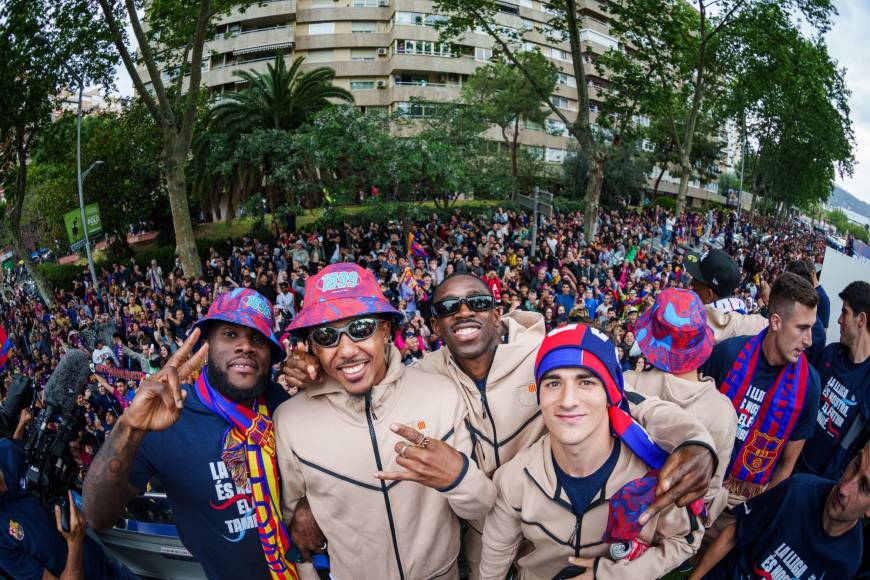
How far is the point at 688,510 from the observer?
1922 millimetres

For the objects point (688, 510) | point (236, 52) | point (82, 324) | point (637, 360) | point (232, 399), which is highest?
point (236, 52)

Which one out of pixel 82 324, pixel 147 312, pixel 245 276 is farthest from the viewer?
pixel 82 324

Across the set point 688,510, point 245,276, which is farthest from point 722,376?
point 245,276

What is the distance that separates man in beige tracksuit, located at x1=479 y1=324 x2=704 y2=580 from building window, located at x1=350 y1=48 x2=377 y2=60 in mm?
43993

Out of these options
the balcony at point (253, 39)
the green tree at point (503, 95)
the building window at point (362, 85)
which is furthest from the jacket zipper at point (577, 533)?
the balcony at point (253, 39)

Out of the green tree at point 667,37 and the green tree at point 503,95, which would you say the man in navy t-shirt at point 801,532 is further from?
the green tree at point 503,95

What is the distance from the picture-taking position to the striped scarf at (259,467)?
2252 mm

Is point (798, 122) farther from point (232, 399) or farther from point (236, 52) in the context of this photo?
point (236, 52)

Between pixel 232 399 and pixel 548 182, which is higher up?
pixel 548 182

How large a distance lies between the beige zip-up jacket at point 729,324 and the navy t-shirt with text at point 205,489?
3.28 meters

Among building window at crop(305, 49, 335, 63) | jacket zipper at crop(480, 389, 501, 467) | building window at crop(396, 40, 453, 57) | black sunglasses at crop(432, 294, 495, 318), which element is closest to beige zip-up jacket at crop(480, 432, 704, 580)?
jacket zipper at crop(480, 389, 501, 467)

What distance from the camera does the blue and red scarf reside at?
9.34 feet

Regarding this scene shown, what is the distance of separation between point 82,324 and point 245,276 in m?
6.35

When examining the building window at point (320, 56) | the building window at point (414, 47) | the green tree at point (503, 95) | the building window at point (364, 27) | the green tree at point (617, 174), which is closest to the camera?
the green tree at point (503, 95)
